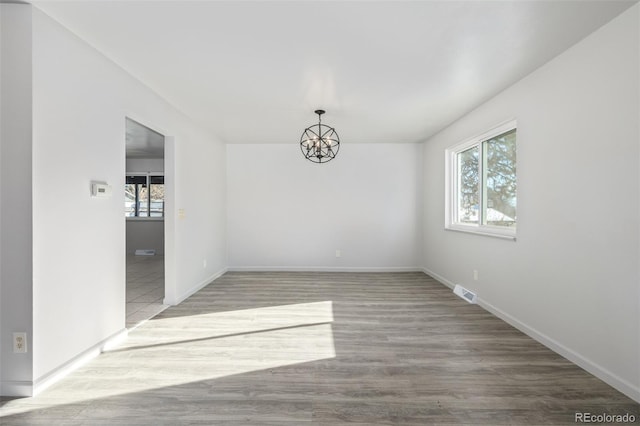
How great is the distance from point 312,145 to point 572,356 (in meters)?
3.46

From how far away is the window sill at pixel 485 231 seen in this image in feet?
11.0

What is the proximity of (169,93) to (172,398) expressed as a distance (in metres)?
2.95

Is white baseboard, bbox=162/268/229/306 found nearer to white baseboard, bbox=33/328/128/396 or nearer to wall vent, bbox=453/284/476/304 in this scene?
white baseboard, bbox=33/328/128/396

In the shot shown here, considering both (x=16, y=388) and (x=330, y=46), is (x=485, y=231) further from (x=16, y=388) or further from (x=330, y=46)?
(x=16, y=388)

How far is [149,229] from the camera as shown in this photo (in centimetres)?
858

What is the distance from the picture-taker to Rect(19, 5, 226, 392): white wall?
2051mm

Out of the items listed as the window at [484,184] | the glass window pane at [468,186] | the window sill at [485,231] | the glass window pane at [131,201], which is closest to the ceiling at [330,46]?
the window at [484,184]

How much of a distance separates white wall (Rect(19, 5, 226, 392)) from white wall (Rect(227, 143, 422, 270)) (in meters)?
2.77

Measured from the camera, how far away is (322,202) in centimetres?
616

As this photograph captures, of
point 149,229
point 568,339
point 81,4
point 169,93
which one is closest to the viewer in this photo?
point 81,4

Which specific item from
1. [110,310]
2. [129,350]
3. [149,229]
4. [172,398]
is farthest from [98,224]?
[149,229]

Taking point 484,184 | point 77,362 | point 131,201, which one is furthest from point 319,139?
point 131,201

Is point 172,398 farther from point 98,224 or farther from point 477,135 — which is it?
point 477,135

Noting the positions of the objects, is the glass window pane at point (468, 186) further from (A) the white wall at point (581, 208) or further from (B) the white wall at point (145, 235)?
(B) the white wall at point (145, 235)
